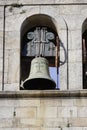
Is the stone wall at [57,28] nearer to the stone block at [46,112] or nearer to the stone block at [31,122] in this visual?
the stone block at [46,112]

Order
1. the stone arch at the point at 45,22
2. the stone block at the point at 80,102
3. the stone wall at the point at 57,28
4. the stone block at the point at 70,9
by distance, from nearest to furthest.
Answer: the stone block at the point at 80,102 → the stone wall at the point at 57,28 → the stone arch at the point at 45,22 → the stone block at the point at 70,9

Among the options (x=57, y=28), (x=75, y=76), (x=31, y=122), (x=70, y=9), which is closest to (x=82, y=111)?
(x=75, y=76)

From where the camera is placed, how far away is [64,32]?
79.9 ft

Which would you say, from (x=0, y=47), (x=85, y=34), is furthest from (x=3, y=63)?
(x=85, y=34)

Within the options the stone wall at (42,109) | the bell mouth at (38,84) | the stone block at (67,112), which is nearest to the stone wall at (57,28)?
the bell mouth at (38,84)

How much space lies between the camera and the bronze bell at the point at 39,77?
23656 mm

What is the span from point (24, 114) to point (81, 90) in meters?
1.22

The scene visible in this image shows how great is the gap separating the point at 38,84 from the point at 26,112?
74 centimetres

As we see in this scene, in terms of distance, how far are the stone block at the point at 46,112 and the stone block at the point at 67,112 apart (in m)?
0.10

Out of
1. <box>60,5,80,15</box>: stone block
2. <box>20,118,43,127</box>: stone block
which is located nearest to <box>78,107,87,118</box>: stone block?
<box>20,118,43,127</box>: stone block

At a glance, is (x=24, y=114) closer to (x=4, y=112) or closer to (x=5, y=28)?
(x=4, y=112)

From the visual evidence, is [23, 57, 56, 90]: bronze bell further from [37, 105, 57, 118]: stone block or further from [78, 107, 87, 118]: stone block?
[78, 107, 87, 118]: stone block

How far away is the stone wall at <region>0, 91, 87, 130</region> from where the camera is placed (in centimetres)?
2327

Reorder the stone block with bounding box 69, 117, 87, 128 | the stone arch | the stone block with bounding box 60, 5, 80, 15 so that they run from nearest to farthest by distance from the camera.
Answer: the stone block with bounding box 69, 117, 87, 128 < the stone arch < the stone block with bounding box 60, 5, 80, 15
